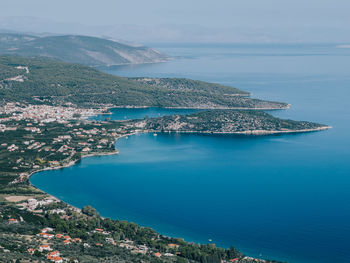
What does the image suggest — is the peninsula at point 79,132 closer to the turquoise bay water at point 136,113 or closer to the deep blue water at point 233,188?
the turquoise bay water at point 136,113

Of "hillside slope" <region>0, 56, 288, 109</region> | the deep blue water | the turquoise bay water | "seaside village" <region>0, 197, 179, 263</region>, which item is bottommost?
"seaside village" <region>0, 197, 179, 263</region>

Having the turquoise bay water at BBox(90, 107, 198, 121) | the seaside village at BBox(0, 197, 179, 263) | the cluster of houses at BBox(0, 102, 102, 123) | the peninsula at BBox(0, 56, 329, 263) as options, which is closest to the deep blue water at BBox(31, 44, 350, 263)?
the peninsula at BBox(0, 56, 329, 263)

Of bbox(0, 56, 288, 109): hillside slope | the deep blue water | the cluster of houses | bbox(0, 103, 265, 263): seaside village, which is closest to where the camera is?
bbox(0, 103, 265, 263): seaside village

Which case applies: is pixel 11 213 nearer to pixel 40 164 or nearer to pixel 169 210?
pixel 169 210

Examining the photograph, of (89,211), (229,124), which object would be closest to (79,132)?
(229,124)

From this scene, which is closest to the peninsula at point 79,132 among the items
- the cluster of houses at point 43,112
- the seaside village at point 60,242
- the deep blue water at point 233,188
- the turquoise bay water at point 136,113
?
the seaside village at point 60,242

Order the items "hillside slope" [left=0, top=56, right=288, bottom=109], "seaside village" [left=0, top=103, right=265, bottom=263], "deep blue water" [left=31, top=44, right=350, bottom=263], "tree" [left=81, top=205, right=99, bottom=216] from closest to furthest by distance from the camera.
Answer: "seaside village" [left=0, top=103, right=265, bottom=263] → "deep blue water" [left=31, top=44, right=350, bottom=263] → "tree" [left=81, top=205, right=99, bottom=216] → "hillside slope" [left=0, top=56, right=288, bottom=109]

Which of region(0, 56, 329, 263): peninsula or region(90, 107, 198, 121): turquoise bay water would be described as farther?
region(90, 107, 198, 121): turquoise bay water

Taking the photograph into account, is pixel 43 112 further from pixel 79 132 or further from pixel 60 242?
pixel 60 242

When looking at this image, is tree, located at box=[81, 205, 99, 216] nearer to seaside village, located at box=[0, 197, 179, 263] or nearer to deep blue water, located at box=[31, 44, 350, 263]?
seaside village, located at box=[0, 197, 179, 263]
